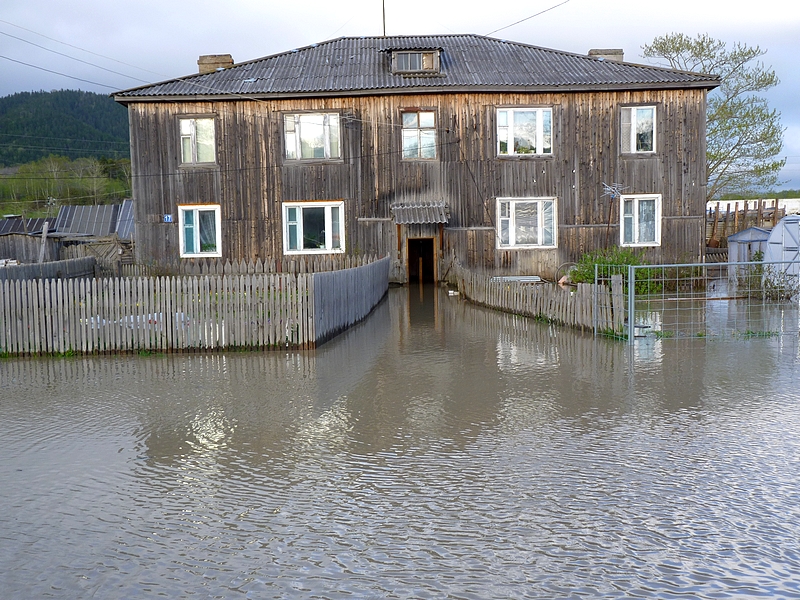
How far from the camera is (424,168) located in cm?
3094

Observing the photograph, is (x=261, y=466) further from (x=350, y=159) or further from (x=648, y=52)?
(x=648, y=52)

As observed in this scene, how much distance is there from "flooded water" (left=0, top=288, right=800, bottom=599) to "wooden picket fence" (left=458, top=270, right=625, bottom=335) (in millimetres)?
2623

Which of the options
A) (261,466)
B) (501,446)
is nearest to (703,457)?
(501,446)

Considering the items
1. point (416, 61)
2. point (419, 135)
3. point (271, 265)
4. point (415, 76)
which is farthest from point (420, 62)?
point (271, 265)

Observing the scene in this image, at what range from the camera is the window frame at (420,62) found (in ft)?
103

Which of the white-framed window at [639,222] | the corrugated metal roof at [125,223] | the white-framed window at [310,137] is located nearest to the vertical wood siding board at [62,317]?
the white-framed window at [310,137]

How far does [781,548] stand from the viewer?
19.7ft

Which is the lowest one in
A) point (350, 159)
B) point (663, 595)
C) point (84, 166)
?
point (663, 595)

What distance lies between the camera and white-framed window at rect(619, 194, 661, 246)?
3109cm

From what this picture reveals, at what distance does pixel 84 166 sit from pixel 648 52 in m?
73.8

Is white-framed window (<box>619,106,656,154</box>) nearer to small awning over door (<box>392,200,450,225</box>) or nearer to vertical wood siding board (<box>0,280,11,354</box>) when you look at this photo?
small awning over door (<box>392,200,450,225</box>)

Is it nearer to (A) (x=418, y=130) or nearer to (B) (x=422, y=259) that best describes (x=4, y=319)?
(A) (x=418, y=130)

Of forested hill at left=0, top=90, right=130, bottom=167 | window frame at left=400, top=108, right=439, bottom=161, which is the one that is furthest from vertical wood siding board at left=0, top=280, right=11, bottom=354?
forested hill at left=0, top=90, right=130, bottom=167

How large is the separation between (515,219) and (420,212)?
3711mm
